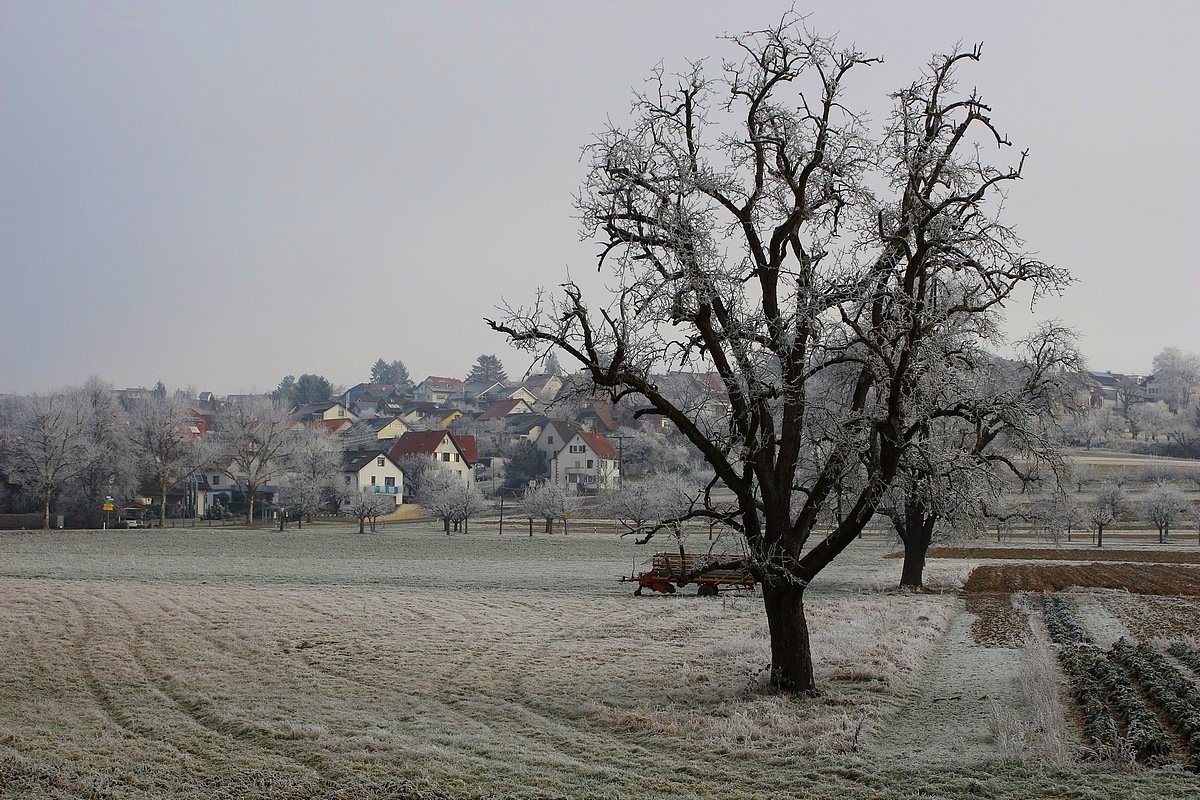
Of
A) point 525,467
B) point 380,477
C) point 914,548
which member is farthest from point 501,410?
point 914,548

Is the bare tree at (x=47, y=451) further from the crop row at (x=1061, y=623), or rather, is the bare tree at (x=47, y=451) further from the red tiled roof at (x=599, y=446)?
the crop row at (x=1061, y=623)

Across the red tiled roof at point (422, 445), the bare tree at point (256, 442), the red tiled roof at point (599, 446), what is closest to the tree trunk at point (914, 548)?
the bare tree at point (256, 442)

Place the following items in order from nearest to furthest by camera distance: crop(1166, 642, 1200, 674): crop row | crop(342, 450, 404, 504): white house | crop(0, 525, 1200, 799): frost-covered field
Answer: crop(0, 525, 1200, 799): frost-covered field → crop(1166, 642, 1200, 674): crop row → crop(342, 450, 404, 504): white house

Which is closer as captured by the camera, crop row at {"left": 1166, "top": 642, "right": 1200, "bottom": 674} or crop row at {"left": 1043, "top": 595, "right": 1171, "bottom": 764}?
crop row at {"left": 1043, "top": 595, "right": 1171, "bottom": 764}

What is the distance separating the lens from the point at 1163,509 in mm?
64938

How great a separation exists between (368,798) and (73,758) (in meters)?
4.07

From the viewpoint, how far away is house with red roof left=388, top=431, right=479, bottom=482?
9856 cm

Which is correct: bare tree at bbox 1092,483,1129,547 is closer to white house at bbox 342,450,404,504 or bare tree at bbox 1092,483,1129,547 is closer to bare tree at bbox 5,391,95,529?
white house at bbox 342,450,404,504

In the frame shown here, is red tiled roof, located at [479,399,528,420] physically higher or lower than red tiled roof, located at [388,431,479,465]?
higher

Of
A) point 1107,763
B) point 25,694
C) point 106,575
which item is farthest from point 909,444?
point 106,575

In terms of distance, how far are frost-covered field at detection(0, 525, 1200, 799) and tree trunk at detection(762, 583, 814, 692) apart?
0.38 m

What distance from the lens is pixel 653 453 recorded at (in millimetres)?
102438

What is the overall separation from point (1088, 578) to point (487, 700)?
102 ft

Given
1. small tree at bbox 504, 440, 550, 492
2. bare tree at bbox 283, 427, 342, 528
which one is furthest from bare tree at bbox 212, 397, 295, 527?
small tree at bbox 504, 440, 550, 492
